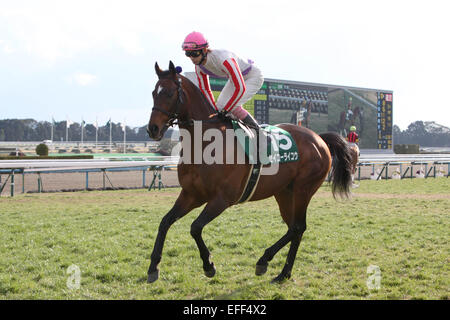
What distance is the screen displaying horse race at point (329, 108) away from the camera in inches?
966

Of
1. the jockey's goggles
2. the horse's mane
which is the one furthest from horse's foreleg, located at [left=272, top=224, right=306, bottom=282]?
the jockey's goggles

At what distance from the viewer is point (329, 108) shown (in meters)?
28.6

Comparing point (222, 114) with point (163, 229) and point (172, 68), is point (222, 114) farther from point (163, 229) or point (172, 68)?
point (163, 229)

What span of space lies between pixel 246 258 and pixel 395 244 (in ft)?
6.98

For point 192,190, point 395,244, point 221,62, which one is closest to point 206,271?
point 192,190

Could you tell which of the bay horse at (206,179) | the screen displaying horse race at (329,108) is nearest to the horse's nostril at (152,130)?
the bay horse at (206,179)

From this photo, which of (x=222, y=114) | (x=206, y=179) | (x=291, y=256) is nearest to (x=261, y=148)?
(x=222, y=114)

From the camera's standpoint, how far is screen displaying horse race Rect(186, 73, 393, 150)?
24.5m

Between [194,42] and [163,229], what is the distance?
1.63 m

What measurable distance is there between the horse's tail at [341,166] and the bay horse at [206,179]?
0.81 m

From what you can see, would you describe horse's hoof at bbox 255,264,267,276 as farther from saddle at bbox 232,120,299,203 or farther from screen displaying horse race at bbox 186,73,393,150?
screen displaying horse race at bbox 186,73,393,150

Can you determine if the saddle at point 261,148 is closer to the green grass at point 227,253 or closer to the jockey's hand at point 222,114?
the jockey's hand at point 222,114

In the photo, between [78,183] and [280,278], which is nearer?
[280,278]
